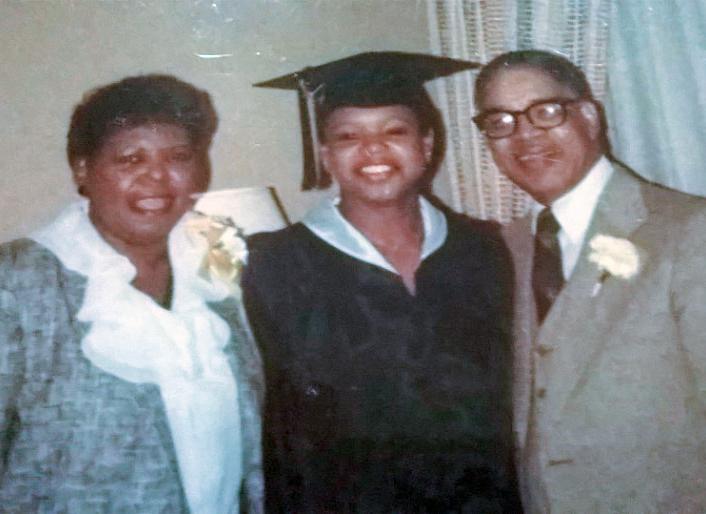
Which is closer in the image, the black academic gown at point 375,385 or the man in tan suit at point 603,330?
the man in tan suit at point 603,330

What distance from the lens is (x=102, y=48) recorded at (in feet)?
3.82

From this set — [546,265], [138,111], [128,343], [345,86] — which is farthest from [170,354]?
[546,265]

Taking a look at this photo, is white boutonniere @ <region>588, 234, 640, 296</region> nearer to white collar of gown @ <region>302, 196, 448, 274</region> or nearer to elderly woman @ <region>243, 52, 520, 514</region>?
elderly woman @ <region>243, 52, 520, 514</region>

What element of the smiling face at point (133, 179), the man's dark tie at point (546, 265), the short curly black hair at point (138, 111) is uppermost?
the short curly black hair at point (138, 111)

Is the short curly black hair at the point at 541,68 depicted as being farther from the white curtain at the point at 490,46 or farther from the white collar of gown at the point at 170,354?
the white collar of gown at the point at 170,354

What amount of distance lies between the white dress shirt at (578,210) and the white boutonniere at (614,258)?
0.03 meters

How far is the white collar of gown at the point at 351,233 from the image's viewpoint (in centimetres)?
122

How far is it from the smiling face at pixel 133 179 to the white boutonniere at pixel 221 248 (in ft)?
0.22

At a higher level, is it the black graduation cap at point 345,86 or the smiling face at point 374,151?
the black graduation cap at point 345,86

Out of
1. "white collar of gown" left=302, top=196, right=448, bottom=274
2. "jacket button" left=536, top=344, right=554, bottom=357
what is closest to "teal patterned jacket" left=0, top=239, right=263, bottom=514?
"white collar of gown" left=302, top=196, right=448, bottom=274

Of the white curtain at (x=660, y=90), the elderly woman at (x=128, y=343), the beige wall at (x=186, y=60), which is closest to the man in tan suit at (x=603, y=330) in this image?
the white curtain at (x=660, y=90)

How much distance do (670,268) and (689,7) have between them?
510 millimetres

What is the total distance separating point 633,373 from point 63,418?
909 millimetres

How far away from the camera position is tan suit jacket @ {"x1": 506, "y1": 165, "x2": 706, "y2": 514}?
1.06 meters
